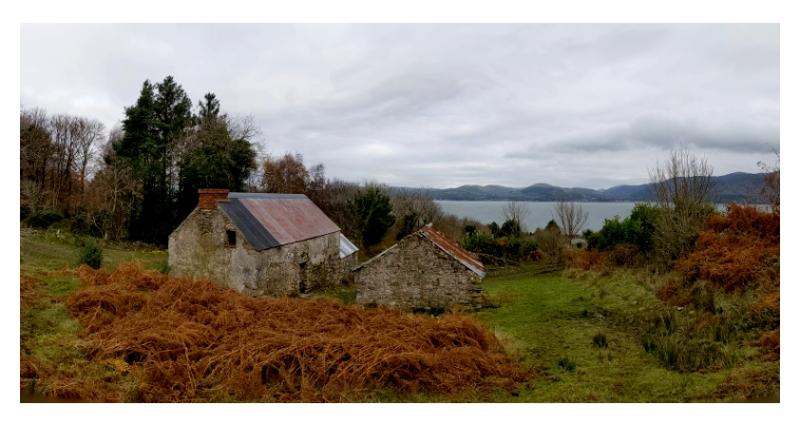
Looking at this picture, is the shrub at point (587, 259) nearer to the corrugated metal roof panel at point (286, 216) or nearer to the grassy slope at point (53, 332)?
the corrugated metal roof panel at point (286, 216)

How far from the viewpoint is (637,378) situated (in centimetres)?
880

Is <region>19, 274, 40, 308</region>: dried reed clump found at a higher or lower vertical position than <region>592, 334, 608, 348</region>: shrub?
higher

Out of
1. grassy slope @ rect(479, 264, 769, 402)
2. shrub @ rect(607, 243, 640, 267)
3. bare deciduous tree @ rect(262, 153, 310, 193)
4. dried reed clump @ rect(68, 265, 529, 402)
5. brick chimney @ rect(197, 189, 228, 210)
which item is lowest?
grassy slope @ rect(479, 264, 769, 402)

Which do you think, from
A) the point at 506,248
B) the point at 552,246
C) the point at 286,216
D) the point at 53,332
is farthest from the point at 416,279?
the point at 552,246

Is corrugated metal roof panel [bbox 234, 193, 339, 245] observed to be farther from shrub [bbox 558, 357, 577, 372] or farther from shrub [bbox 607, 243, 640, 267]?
shrub [bbox 607, 243, 640, 267]

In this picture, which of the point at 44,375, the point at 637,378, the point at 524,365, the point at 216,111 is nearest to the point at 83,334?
the point at 44,375

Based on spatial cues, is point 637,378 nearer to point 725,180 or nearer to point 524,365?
point 524,365

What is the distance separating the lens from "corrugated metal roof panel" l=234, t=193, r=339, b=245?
19781 mm

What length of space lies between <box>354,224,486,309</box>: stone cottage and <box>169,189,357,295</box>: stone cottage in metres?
3.78

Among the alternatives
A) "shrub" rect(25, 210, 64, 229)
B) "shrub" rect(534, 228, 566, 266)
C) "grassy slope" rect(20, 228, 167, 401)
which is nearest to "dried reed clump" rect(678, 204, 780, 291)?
"shrub" rect(534, 228, 566, 266)

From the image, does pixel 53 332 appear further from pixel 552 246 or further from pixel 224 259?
pixel 552 246

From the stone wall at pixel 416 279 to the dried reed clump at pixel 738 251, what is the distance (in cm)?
717

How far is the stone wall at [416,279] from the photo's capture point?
16.4 m

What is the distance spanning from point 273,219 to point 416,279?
7.61 metres
